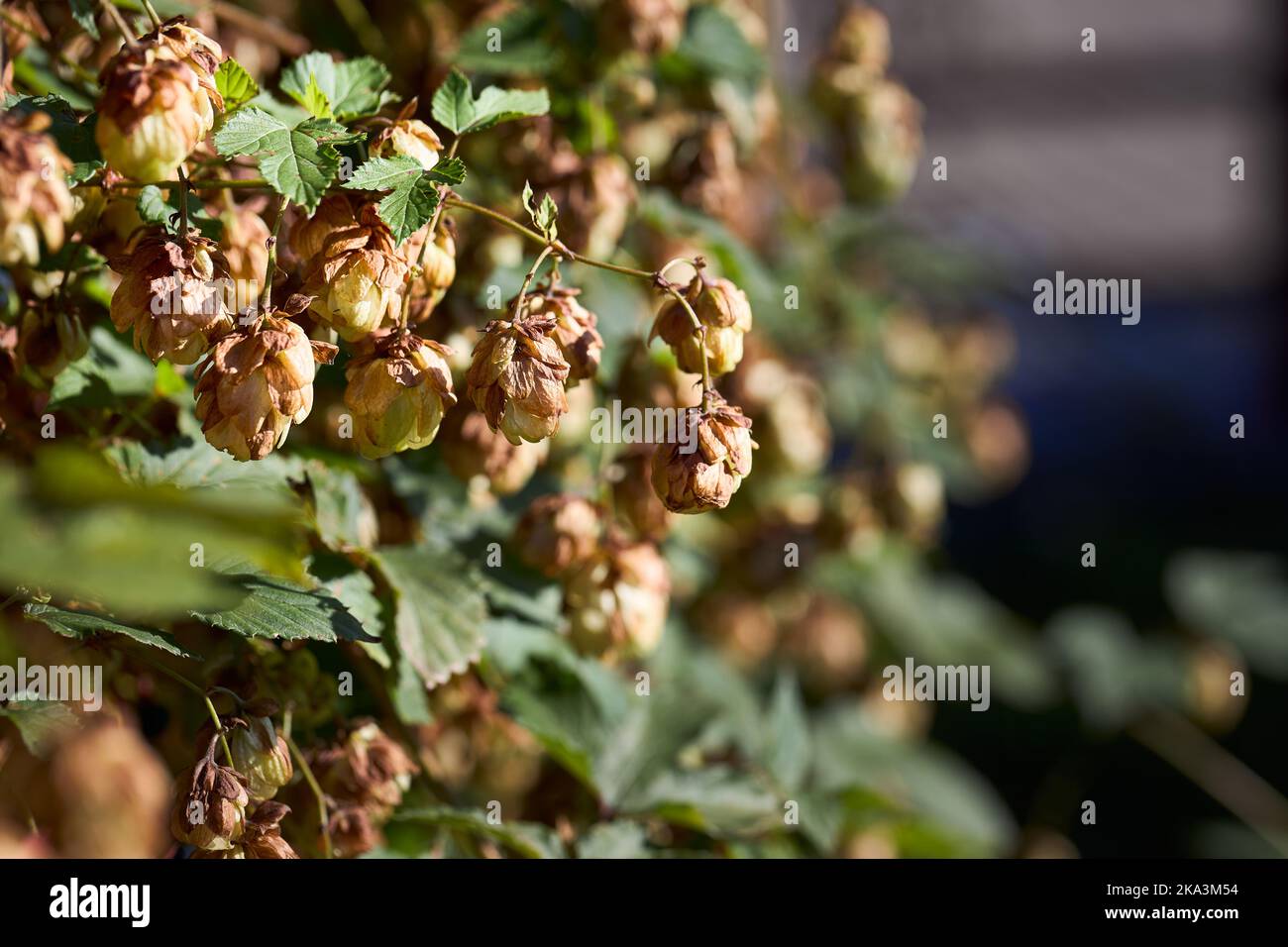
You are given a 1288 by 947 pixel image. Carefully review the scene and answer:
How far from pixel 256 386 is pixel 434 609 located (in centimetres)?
25

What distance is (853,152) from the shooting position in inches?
52.4

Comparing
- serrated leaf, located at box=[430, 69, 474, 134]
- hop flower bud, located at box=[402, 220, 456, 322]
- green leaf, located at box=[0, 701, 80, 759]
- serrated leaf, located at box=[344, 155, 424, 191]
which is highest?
serrated leaf, located at box=[430, 69, 474, 134]

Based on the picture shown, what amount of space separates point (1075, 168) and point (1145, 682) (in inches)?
114

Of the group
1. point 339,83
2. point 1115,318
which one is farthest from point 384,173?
point 1115,318

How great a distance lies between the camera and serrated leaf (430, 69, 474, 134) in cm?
64

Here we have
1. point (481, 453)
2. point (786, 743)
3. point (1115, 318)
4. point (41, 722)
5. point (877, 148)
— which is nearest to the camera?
point (41, 722)

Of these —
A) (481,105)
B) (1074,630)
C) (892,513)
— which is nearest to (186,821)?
(481,105)

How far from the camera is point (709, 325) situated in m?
0.64

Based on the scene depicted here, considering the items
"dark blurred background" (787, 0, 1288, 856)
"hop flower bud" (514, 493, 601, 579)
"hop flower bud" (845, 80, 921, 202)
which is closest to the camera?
"hop flower bud" (514, 493, 601, 579)

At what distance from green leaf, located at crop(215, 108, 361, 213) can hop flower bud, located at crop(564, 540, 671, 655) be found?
1.16 feet

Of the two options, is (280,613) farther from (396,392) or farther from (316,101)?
(316,101)

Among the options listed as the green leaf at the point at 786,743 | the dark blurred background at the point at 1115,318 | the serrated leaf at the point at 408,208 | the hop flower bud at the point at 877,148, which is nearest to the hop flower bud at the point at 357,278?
the serrated leaf at the point at 408,208

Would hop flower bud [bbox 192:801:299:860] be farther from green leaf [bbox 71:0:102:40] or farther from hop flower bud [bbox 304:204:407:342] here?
green leaf [bbox 71:0:102:40]

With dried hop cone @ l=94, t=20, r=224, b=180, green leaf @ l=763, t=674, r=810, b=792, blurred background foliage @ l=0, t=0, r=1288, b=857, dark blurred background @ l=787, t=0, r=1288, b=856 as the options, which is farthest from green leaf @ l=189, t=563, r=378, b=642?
dark blurred background @ l=787, t=0, r=1288, b=856
